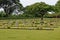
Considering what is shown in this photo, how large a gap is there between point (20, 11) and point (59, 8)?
1063cm

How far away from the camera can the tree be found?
53.0m

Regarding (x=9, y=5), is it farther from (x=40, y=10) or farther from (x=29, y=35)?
(x=29, y=35)

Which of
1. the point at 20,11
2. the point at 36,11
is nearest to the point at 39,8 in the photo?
the point at 36,11

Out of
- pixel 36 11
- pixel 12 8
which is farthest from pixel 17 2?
pixel 36 11

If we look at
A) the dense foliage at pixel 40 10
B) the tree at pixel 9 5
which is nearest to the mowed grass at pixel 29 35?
the dense foliage at pixel 40 10

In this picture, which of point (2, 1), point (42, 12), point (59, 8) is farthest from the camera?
point (59, 8)

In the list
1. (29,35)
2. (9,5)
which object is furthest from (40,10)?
(29,35)

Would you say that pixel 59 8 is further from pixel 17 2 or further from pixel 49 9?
pixel 17 2

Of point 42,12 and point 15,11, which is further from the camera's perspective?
point 15,11

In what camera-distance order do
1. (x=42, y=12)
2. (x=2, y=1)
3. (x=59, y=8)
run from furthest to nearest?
(x=59, y=8), (x=2, y=1), (x=42, y=12)

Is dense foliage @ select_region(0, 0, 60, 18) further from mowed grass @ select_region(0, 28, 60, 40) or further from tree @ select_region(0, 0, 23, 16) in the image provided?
mowed grass @ select_region(0, 28, 60, 40)

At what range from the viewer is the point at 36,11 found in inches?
1997

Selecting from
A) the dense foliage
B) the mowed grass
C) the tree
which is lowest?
the mowed grass

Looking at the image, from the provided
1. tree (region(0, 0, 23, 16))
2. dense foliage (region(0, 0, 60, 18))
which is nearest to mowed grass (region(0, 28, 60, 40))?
dense foliage (region(0, 0, 60, 18))
